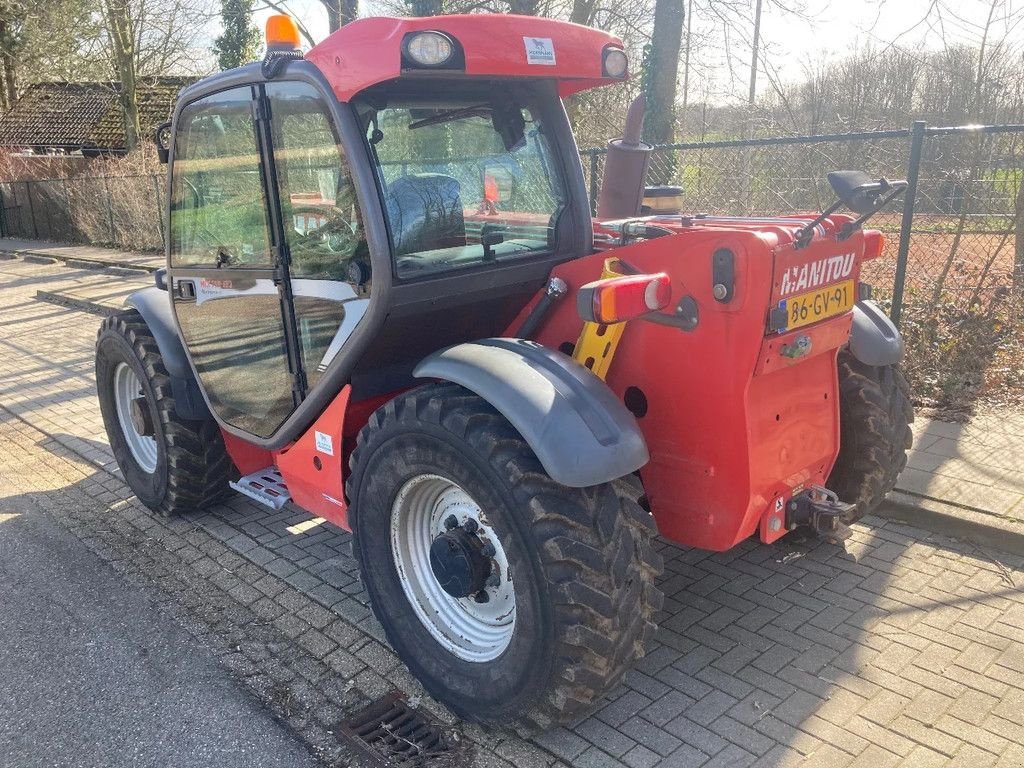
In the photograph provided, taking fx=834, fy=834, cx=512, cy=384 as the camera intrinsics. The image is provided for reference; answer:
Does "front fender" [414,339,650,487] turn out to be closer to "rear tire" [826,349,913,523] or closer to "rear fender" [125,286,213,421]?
"rear tire" [826,349,913,523]

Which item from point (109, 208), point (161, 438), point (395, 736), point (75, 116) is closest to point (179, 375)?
point (161, 438)

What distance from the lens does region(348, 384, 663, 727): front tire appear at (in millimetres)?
2475

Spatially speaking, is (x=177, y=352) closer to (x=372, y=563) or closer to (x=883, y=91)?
(x=372, y=563)

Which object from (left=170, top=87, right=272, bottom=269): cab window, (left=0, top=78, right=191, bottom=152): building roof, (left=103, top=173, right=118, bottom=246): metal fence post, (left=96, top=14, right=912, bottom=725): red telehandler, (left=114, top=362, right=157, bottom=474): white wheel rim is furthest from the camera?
(left=0, top=78, right=191, bottom=152): building roof

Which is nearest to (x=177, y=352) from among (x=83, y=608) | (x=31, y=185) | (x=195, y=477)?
(x=195, y=477)

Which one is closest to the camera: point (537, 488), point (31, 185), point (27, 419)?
point (537, 488)

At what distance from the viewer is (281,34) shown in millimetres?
3207

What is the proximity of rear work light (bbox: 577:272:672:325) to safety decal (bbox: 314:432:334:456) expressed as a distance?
1347 mm

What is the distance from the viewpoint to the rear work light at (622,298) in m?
2.43

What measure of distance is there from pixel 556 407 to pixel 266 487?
206cm

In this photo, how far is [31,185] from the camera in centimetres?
2317

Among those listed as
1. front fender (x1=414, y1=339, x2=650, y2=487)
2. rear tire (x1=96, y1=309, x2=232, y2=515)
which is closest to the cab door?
rear tire (x1=96, y1=309, x2=232, y2=515)

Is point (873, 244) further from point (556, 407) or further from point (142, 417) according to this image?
point (142, 417)

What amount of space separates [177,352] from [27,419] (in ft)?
10.3
